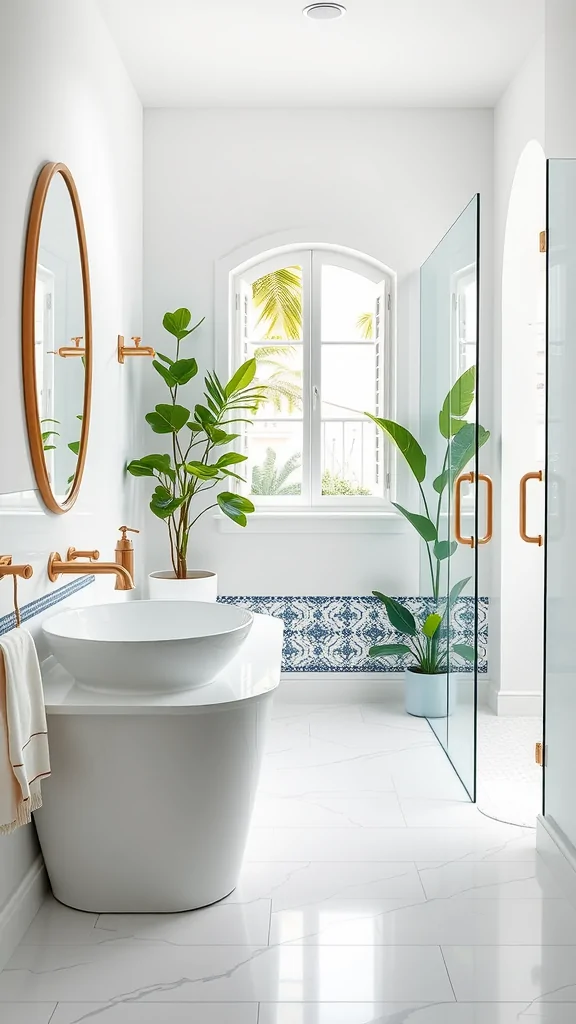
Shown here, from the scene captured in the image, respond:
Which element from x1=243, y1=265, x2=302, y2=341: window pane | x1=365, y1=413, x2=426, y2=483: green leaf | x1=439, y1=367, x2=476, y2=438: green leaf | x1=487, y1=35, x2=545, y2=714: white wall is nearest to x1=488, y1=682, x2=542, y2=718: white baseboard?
x1=487, y1=35, x2=545, y2=714: white wall

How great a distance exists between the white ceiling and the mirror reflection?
1.07 m

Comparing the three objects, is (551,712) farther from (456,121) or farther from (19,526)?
(456,121)

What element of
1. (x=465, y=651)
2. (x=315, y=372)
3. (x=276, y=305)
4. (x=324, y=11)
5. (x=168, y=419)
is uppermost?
(x=324, y=11)

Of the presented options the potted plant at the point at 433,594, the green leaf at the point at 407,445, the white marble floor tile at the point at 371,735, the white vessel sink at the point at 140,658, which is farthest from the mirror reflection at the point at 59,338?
the white marble floor tile at the point at 371,735

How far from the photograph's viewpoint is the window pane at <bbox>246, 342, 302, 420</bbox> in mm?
4270

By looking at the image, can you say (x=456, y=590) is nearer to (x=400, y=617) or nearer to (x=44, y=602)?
(x=400, y=617)

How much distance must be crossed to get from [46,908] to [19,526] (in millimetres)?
990

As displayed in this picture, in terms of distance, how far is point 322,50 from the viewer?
355 cm

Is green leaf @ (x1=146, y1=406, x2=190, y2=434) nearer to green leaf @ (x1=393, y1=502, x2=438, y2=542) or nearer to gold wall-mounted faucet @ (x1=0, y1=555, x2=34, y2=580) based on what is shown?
green leaf @ (x1=393, y1=502, x2=438, y2=542)

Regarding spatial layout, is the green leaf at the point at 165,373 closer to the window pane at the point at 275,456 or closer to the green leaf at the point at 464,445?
the window pane at the point at 275,456

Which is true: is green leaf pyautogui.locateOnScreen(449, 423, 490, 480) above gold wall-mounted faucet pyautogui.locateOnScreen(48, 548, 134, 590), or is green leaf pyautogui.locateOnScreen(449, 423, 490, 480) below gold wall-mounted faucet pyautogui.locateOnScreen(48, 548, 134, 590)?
above

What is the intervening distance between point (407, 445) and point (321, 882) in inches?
77.9

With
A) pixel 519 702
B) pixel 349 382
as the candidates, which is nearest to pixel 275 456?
pixel 349 382

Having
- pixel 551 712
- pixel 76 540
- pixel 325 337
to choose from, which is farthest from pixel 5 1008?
pixel 325 337
